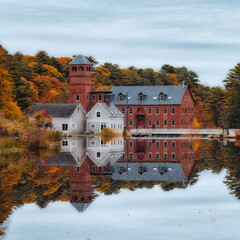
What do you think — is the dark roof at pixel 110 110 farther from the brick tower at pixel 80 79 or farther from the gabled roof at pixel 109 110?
the brick tower at pixel 80 79

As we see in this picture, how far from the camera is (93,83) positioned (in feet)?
364

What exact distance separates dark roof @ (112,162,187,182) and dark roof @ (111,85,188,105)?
203 feet

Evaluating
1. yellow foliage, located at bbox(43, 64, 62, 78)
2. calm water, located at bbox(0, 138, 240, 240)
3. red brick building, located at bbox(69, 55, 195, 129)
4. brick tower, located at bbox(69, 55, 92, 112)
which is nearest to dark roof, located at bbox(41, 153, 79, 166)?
calm water, located at bbox(0, 138, 240, 240)

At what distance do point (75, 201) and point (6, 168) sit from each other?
317 inches

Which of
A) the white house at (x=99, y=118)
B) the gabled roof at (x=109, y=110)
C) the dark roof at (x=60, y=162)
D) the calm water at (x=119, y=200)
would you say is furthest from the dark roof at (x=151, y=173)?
the gabled roof at (x=109, y=110)

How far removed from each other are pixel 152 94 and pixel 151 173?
67808 mm

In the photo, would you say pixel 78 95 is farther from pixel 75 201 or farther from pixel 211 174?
pixel 75 201

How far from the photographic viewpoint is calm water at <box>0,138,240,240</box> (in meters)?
10.6

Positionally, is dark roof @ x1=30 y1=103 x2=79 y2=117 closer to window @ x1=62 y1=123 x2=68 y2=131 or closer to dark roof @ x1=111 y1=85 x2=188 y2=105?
window @ x1=62 y1=123 x2=68 y2=131

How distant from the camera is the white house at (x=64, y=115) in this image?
238 ft

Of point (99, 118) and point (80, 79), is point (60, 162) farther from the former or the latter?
point (80, 79)

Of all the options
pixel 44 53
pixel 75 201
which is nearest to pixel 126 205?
pixel 75 201

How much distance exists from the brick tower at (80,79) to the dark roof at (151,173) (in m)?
54.7

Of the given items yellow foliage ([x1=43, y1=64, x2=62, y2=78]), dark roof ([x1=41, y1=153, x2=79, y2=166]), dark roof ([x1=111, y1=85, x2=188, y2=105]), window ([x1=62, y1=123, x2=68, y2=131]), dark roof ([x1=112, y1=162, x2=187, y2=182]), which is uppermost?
yellow foliage ([x1=43, y1=64, x2=62, y2=78])
